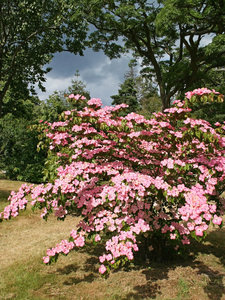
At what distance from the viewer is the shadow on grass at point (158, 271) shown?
3.83 metres

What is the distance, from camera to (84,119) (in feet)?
13.2

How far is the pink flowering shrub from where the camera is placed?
3498 mm

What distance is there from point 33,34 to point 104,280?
11.3m

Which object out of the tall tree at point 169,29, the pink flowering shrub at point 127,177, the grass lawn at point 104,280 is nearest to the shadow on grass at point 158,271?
the grass lawn at point 104,280

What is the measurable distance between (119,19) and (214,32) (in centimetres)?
496

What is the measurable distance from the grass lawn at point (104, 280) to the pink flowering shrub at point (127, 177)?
1.87ft

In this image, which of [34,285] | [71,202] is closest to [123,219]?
[71,202]

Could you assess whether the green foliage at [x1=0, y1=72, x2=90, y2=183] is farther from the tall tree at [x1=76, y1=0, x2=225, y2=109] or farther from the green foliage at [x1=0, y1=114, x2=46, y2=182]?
the tall tree at [x1=76, y1=0, x2=225, y2=109]

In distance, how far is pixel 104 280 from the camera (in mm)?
4250

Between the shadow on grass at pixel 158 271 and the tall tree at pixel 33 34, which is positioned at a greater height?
the tall tree at pixel 33 34

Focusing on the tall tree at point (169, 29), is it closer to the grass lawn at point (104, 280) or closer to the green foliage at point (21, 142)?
the green foliage at point (21, 142)

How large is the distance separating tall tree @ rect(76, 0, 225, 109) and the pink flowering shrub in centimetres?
819

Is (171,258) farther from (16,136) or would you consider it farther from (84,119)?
(16,136)

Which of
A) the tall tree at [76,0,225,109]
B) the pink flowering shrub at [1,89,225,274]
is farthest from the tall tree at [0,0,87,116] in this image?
the pink flowering shrub at [1,89,225,274]
